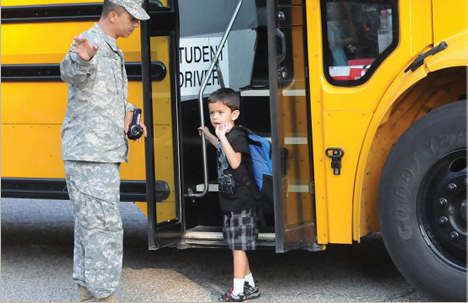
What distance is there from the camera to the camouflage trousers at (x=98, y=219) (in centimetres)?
391

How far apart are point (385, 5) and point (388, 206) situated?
0.86 m

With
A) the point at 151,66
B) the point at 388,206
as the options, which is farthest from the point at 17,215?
the point at 388,206

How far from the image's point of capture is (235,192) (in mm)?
4340

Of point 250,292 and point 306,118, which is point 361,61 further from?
point 250,292

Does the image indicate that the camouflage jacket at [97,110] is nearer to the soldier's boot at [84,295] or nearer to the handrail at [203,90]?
the soldier's boot at [84,295]

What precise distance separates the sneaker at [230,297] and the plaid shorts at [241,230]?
0.21 m

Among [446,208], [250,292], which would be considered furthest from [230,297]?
[446,208]

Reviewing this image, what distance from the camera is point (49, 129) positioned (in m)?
4.85

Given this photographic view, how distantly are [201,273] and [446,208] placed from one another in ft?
5.22

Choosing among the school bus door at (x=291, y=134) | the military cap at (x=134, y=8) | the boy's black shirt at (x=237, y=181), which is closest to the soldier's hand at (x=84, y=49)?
the military cap at (x=134, y=8)

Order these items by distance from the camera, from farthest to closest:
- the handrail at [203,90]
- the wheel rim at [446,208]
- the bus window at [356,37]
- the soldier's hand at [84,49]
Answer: the handrail at [203,90] → the bus window at [356,37] → the wheel rim at [446,208] → the soldier's hand at [84,49]

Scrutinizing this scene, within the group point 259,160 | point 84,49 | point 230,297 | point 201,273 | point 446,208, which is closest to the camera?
point 84,49

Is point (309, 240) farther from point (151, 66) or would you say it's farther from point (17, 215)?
point (17, 215)

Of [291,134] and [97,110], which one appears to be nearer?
[97,110]
